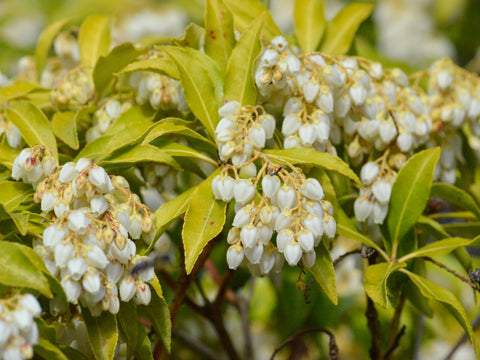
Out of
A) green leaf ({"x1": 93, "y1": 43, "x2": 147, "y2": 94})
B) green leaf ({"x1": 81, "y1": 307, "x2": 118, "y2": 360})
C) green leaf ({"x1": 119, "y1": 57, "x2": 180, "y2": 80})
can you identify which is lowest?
green leaf ({"x1": 81, "y1": 307, "x2": 118, "y2": 360})

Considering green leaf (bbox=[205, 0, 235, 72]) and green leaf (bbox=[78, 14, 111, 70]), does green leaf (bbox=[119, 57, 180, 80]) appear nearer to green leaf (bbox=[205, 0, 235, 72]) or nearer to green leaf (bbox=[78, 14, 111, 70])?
green leaf (bbox=[205, 0, 235, 72])

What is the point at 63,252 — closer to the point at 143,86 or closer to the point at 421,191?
the point at 143,86

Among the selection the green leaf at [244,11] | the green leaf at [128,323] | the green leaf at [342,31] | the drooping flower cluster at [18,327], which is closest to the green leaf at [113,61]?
the green leaf at [244,11]

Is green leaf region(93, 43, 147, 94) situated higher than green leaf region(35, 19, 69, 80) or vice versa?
green leaf region(93, 43, 147, 94)

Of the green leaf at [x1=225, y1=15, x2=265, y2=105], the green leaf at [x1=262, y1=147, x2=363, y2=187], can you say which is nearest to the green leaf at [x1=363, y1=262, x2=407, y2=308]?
the green leaf at [x1=262, y1=147, x2=363, y2=187]

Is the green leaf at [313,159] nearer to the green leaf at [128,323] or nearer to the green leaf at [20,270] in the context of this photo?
the green leaf at [128,323]

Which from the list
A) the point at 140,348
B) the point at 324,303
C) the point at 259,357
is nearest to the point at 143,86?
the point at 140,348
